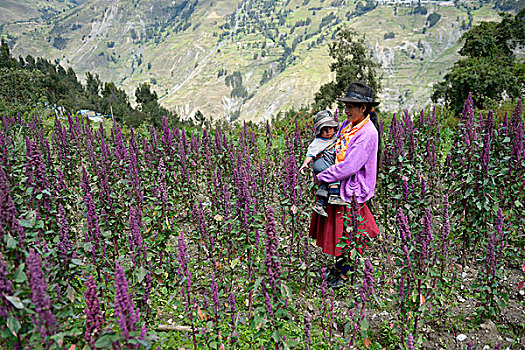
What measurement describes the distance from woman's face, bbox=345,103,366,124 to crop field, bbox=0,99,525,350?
2.91 feet

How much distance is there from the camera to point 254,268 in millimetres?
5020

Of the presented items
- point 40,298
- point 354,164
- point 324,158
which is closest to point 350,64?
point 324,158

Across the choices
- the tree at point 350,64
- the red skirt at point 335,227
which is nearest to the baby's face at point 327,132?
the red skirt at point 335,227

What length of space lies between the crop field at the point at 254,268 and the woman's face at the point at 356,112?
887mm

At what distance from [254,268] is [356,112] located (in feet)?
8.78

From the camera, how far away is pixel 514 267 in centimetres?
478

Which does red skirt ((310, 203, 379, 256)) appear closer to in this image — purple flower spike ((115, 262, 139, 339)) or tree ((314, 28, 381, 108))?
purple flower spike ((115, 262, 139, 339))

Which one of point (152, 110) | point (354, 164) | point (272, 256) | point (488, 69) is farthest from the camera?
point (488, 69)

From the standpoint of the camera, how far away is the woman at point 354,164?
3.98 metres

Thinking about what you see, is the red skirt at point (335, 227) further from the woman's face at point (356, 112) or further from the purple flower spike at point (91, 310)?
the purple flower spike at point (91, 310)

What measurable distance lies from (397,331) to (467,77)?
1969 cm

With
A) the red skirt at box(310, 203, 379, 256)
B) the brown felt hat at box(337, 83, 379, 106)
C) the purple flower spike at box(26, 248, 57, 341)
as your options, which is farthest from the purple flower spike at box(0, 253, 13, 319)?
the brown felt hat at box(337, 83, 379, 106)

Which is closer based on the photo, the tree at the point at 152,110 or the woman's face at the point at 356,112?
the woman's face at the point at 356,112

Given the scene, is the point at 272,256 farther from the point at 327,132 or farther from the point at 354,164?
the point at 327,132
